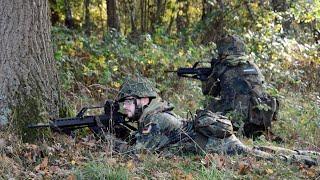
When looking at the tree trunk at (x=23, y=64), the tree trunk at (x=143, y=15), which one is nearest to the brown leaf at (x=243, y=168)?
the tree trunk at (x=23, y=64)

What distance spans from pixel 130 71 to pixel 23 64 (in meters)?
4.83

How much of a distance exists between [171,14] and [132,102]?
9907 mm

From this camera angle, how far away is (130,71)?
35.7 ft

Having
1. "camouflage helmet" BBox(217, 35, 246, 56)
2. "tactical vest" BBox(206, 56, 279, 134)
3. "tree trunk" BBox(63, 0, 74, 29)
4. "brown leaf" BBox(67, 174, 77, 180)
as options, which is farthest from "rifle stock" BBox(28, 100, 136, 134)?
"tree trunk" BBox(63, 0, 74, 29)

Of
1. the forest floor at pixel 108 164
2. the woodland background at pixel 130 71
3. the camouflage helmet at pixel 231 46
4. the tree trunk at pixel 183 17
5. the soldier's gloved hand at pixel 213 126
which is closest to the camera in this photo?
the forest floor at pixel 108 164

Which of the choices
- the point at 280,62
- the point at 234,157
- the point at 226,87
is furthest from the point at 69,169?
the point at 280,62

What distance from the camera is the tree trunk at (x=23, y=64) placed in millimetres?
6059

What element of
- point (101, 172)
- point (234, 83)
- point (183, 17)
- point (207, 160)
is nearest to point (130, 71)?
point (234, 83)

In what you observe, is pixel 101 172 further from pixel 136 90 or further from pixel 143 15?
pixel 143 15

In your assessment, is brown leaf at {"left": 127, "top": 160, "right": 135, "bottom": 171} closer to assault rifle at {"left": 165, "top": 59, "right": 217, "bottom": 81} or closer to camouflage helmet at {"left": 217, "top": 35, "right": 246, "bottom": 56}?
assault rifle at {"left": 165, "top": 59, "right": 217, "bottom": 81}

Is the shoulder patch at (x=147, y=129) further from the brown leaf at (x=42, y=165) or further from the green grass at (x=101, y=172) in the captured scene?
the brown leaf at (x=42, y=165)

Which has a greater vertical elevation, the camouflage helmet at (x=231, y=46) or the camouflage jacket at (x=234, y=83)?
the camouflage helmet at (x=231, y=46)

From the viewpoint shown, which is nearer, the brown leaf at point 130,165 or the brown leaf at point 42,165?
the brown leaf at point 130,165

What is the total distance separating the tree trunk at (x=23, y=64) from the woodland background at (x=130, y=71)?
0.03 feet
